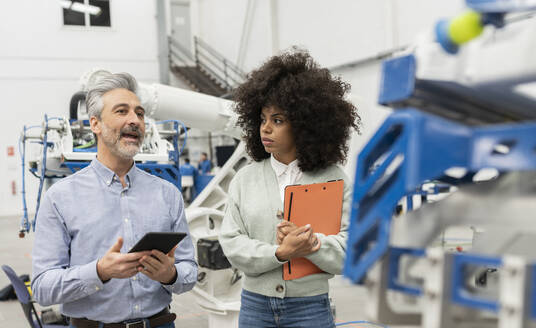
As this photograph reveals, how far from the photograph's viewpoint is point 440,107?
88cm

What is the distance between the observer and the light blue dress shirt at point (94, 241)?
1.73 m

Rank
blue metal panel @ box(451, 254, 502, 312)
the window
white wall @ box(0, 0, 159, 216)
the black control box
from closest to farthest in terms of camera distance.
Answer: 1. blue metal panel @ box(451, 254, 502, 312)
2. the black control box
3. white wall @ box(0, 0, 159, 216)
4. the window

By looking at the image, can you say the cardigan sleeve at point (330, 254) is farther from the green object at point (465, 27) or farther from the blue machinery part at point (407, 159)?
the green object at point (465, 27)

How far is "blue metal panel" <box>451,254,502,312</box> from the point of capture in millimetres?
679

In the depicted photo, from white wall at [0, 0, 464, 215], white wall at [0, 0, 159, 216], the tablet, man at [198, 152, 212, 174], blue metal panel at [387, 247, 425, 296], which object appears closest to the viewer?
blue metal panel at [387, 247, 425, 296]

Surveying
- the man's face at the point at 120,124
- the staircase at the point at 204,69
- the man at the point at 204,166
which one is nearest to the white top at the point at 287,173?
the man's face at the point at 120,124

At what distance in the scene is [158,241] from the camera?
1646 mm

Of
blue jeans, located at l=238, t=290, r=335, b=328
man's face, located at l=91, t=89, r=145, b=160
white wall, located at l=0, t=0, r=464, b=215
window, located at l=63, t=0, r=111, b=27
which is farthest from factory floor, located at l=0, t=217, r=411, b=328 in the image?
window, located at l=63, t=0, r=111, b=27

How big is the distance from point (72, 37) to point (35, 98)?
2.02 metres

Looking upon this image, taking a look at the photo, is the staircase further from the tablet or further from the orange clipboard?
the tablet

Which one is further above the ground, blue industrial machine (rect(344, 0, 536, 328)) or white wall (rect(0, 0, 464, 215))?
white wall (rect(0, 0, 464, 215))

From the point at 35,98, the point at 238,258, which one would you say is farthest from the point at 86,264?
the point at 35,98

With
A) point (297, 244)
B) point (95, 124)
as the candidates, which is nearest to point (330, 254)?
point (297, 244)

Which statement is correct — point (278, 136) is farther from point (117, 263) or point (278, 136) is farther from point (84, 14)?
point (84, 14)
